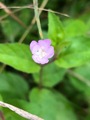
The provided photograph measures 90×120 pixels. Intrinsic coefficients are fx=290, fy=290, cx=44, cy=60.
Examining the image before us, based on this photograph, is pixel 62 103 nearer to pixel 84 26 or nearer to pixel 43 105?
pixel 43 105

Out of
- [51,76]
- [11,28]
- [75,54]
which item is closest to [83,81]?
[51,76]

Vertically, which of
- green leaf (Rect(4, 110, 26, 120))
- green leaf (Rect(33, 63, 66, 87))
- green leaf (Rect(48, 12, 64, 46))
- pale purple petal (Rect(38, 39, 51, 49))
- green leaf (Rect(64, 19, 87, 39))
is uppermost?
green leaf (Rect(64, 19, 87, 39))

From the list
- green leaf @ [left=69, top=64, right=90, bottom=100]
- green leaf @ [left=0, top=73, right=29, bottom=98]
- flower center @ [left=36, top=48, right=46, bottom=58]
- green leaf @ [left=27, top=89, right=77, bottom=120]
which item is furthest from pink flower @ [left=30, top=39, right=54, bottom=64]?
green leaf @ [left=69, top=64, right=90, bottom=100]

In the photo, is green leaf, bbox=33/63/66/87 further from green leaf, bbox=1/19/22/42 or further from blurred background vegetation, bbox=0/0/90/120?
green leaf, bbox=1/19/22/42

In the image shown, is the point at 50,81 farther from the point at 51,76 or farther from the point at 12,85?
the point at 12,85

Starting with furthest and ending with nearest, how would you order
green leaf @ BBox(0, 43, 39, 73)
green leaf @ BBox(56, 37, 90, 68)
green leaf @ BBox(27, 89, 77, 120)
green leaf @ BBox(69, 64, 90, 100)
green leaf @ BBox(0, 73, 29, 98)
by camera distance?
green leaf @ BBox(69, 64, 90, 100)
green leaf @ BBox(0, 73, 29, 98)
green leaf @ BBox(27, 89, 77, 120)
green leaf @ BBox(56, 37, 90, 68)
green leaf @ BBox(0, 43, 39, 73)

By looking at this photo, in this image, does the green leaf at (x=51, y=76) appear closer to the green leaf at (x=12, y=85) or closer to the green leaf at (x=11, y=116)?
the green leaf at (x=12, y=85)

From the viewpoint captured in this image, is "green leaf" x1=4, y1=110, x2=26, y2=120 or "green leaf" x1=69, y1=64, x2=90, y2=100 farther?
"green leaf" x1=69, y1=64, x2=90, y2=100
